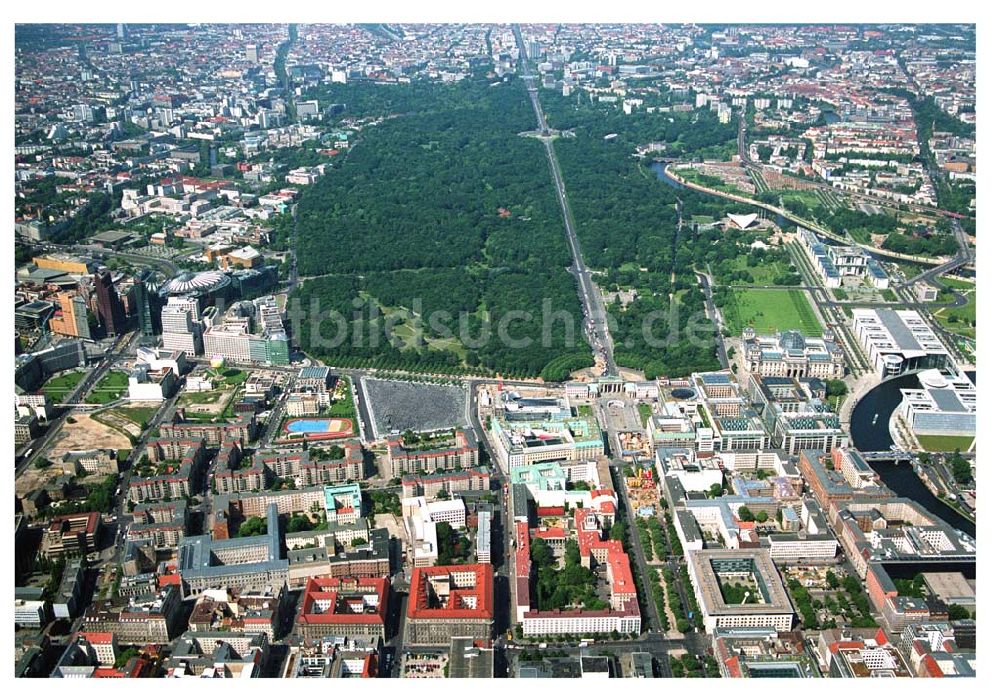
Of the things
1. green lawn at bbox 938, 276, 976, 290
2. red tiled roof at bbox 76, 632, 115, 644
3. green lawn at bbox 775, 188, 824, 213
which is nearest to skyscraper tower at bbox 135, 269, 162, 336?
red tiled roof at bbox 76, 632, 115, 644

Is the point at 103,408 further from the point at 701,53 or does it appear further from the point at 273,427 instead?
the point at 701,53

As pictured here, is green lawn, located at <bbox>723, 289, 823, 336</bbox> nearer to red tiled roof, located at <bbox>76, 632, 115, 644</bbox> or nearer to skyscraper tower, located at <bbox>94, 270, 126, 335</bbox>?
skyscraper tower, located at <bbox>94, 270, 126, 335</bbox>

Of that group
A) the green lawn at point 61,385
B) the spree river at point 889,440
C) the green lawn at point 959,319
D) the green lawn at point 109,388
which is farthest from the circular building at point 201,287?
the green lawn at point 959,319


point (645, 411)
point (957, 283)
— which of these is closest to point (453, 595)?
point (645, 411)

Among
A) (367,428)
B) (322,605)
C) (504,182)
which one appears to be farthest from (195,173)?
(322,605)

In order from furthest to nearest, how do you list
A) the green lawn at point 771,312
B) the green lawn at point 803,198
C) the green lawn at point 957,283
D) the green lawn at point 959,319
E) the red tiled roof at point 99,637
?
the green lawn at point 803,198 → the green lawn at point 957,283 → the green lawn at point 771,312 → the green lawn at point 959,319 → the red tiled roof at point 99,637

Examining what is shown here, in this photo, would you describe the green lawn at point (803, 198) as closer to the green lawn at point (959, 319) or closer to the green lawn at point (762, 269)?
the green lawn at point (762, 269)
